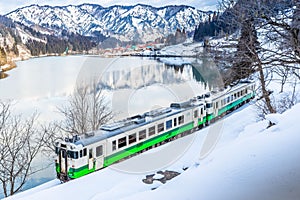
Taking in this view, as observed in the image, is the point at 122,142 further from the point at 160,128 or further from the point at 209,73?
the point at 209,73

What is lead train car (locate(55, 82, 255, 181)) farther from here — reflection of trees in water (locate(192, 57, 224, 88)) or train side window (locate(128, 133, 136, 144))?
reflection of trees in water (locate(192, 57, 224, 88))

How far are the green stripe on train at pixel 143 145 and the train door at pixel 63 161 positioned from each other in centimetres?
133

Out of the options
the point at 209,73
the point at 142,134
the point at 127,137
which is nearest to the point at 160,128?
the point at 142,134

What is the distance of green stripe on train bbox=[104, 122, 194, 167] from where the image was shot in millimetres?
9828

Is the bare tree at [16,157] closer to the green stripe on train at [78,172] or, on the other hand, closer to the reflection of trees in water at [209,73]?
the green stripe on train at [78,172]

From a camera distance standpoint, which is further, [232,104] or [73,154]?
[232,104]

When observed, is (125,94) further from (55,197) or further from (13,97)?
(55,197)

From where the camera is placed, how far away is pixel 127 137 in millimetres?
10383

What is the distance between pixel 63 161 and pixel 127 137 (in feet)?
7.89

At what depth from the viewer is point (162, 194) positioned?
391cm

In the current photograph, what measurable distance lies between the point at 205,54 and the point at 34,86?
22.8 meters

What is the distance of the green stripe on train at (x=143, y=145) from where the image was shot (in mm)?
9828

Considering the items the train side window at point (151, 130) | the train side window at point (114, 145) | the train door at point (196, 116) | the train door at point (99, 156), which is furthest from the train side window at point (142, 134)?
the train door at point (196, 116)

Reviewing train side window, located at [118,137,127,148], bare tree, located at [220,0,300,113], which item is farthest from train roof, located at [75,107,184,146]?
bare tree, located at [220,0,300,113]
